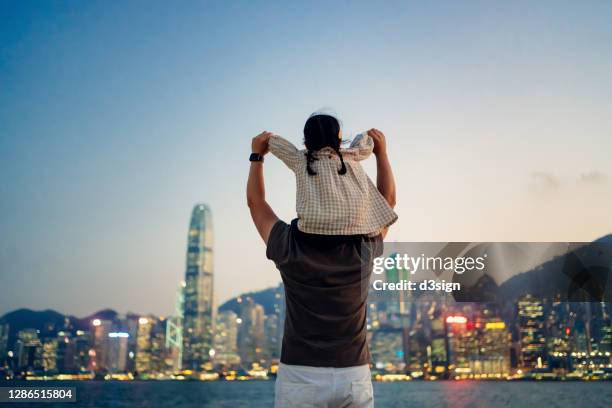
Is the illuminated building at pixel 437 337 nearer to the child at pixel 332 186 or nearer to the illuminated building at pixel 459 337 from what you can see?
the illuminated building at pixel 459 337

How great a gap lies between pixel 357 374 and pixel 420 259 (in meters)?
4.98

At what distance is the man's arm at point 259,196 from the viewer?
3.77 ft

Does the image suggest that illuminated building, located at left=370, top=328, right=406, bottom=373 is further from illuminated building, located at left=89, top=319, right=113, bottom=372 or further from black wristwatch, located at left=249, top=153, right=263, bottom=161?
black wristwatch, located at left=249, top=153, right=263, bottom=161

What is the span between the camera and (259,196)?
47.1 inches

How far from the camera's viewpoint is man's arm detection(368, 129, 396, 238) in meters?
1.21

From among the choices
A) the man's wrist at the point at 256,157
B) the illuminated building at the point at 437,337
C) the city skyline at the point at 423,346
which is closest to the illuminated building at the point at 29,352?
the city skyline at the point at 423,346

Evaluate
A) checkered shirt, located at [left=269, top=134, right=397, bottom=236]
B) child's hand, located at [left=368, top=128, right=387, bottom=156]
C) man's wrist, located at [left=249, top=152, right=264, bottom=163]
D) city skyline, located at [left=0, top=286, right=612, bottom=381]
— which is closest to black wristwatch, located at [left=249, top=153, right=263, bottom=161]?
man's wrist, located at [left=249, top=152, right=264, bottom=163]

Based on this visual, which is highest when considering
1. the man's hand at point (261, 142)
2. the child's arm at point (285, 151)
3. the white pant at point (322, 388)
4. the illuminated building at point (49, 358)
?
the man's hand at point (261, 142)

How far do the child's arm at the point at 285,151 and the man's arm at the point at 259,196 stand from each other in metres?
0.03

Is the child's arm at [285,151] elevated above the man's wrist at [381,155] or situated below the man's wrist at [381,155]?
below

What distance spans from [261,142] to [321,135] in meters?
0.16

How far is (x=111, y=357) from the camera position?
2977 inches

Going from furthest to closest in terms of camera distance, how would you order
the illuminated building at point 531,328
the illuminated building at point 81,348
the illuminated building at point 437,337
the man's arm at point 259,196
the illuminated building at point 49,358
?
the illuminated building at point 81,348 < the illuminated building at point 49,358 < the illuminated building at point 437,337 < the illuminated building at point 531,328 < the man's arm at point 259,196

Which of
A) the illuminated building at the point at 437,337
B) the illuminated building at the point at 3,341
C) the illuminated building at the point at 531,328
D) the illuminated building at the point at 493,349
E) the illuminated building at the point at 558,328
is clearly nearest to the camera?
the illuminated building at the point at 558,328
